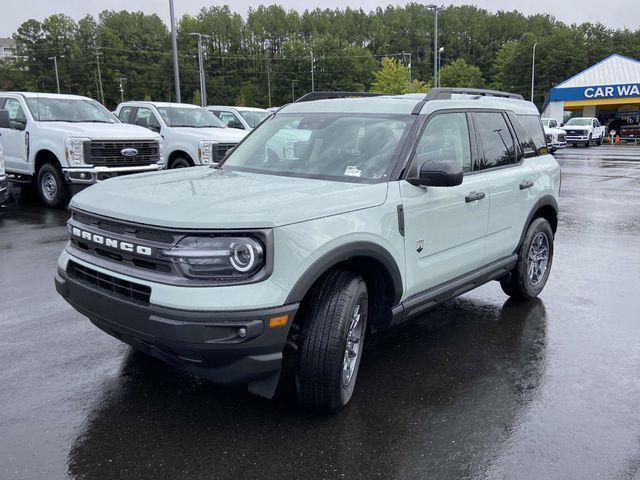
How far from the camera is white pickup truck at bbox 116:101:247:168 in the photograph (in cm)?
1254

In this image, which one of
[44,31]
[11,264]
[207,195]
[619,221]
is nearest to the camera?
[207,195]

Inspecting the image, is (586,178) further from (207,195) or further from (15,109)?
(207,195)

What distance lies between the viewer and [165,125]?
13.4 meters

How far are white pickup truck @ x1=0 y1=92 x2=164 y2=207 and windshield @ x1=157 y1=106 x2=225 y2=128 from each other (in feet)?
5.66

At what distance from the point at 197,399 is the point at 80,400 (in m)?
0.73

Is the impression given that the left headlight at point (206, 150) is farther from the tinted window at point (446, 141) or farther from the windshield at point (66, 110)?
Answer: the tinted window at point (446, 141)

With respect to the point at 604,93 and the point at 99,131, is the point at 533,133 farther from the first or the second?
the point at 604,93

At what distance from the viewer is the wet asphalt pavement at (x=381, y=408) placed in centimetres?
311

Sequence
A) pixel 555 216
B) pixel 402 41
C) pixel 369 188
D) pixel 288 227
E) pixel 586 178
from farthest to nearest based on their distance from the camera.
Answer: pixel 402 41, pixel 586 178, pixel 555 216, pixel 369 188, pixel 288 227

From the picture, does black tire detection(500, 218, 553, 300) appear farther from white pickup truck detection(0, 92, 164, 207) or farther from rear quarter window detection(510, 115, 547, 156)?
white pickup truck detection(0, 92, 164, 207)

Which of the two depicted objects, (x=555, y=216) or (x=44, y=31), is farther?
(x=44, y=31)

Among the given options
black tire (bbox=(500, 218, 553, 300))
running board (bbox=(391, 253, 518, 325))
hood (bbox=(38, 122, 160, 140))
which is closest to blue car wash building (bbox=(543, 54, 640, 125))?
hood (bbox=(38, 122, 160, 140))

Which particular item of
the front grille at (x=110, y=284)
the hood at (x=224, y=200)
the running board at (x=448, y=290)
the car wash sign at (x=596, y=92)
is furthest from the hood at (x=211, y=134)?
the car wash sign at (x=596, y=92)

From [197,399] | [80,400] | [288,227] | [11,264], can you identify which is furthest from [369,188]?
[11,264]
